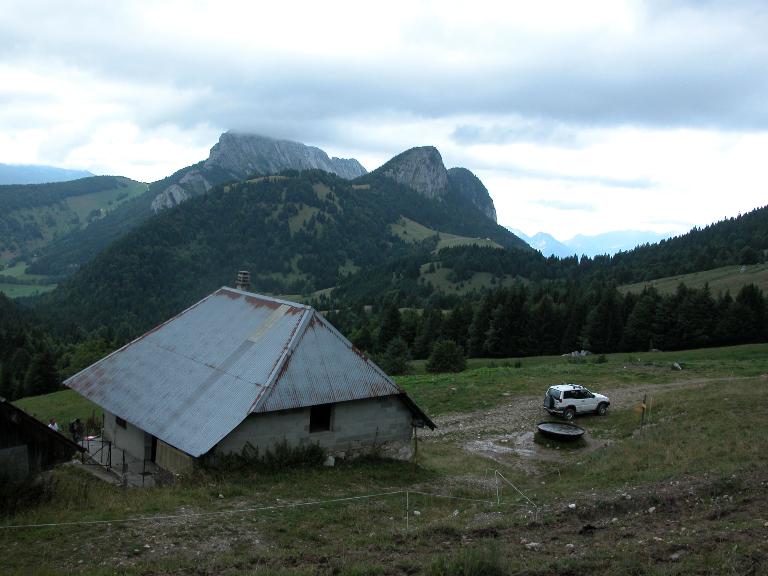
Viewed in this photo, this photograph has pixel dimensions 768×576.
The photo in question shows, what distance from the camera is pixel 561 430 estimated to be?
26.2 m

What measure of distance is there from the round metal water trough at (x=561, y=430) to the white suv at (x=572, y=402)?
2.72 metres

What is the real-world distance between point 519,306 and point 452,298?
2809 inches

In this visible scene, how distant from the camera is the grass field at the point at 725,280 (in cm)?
10538

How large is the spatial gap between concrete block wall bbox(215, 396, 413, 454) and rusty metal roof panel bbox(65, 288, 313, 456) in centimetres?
82

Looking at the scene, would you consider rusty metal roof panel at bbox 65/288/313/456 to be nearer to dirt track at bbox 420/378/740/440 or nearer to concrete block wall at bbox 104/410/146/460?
concrete block wall at bbox 104/410/146/460

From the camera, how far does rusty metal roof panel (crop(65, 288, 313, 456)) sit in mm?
19266

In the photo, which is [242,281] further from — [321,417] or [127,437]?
[321,417]

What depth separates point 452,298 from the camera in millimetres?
164000

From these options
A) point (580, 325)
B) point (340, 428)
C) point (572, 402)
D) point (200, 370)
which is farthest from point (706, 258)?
point (200, 370)

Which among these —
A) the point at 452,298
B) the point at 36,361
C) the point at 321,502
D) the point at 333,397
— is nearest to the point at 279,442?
the point at 333,397

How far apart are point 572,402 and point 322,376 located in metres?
15.0

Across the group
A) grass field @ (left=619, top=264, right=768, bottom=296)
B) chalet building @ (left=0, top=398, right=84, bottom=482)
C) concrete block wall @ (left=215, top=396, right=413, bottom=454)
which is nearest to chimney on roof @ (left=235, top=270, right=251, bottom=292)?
concrete block wall @ (left=215, top=396, right=413, bottom=454)

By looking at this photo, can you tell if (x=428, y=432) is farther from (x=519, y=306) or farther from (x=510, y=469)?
(x=519, y=306)

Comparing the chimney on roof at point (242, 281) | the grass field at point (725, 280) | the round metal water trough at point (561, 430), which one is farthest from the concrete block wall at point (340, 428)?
the grass field at point (725, 280)
